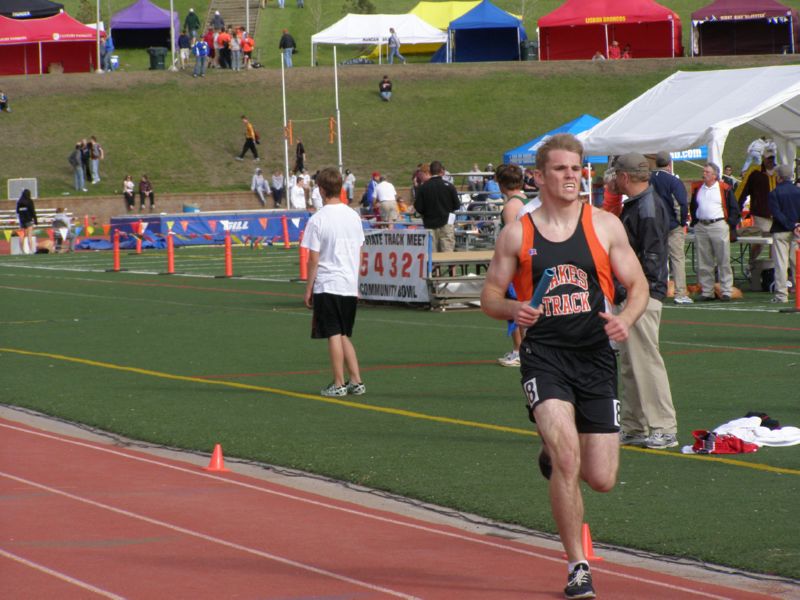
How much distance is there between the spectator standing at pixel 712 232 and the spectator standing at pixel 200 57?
1848 inches

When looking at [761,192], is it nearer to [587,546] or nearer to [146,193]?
[587,546]

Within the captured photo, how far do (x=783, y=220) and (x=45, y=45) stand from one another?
5471 cm

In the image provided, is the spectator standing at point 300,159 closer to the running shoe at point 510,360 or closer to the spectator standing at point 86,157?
the spectator standing at point 86,157

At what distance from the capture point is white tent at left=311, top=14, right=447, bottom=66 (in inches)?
2491

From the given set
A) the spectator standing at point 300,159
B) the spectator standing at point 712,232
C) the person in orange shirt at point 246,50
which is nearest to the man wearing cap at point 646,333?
the spectator standing at point 712,232

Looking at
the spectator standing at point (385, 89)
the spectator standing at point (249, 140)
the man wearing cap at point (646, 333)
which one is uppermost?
the spectator standing at point (385, 89)

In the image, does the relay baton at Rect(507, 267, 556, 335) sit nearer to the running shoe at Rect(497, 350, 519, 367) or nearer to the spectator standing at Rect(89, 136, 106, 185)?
the running shoe at Rect(497, 350, 519, 367)

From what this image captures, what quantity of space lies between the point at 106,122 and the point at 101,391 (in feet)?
169

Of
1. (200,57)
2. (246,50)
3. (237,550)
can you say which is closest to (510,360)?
(237,550)

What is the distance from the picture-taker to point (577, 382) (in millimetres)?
6332

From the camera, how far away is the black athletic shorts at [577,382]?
629 centimetres

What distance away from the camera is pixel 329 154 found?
206 ft

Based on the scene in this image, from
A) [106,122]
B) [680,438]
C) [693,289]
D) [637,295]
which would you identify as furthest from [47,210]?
[637,295]

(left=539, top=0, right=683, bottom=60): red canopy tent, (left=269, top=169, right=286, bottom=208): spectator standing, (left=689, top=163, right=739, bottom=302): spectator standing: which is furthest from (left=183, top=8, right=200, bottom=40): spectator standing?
(left=689, top=163, right=739, bottom=302): spectator standing
